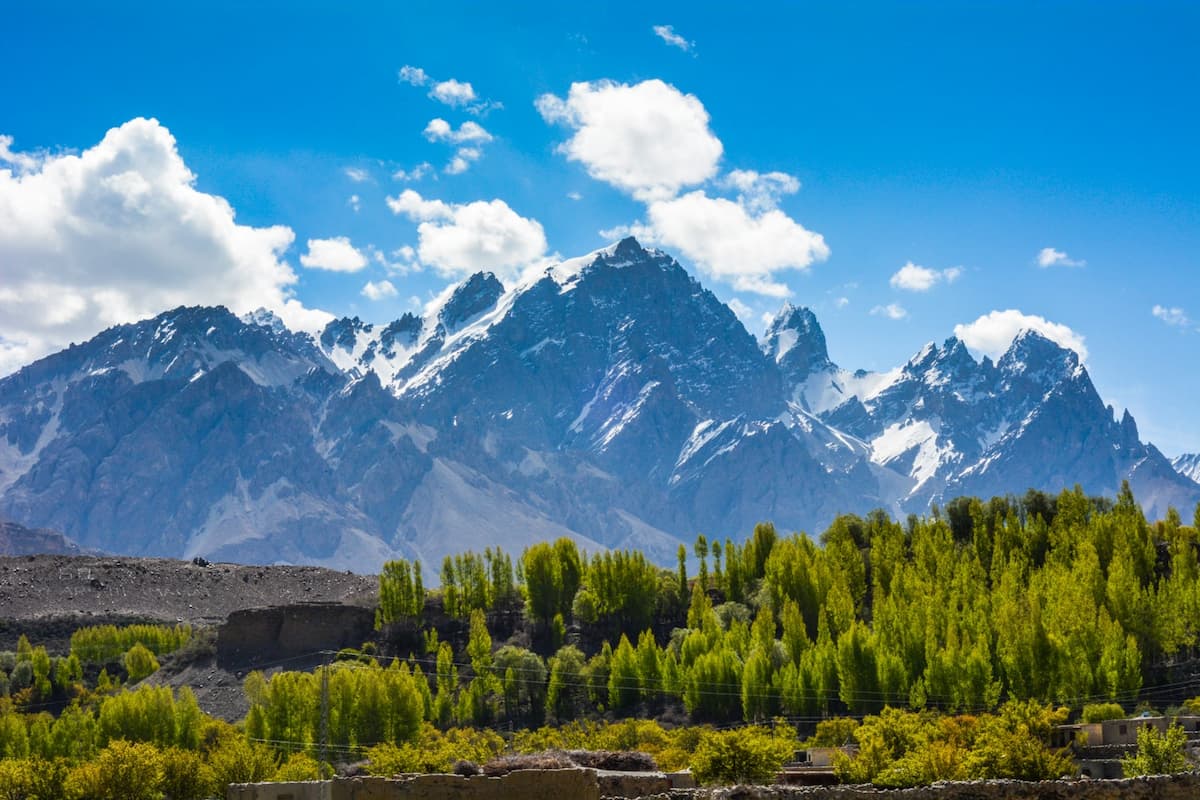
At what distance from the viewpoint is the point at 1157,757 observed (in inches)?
Result: 2053

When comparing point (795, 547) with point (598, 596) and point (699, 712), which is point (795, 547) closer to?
point (598, 596)

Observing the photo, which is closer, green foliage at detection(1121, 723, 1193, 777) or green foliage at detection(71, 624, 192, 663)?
green foliage at detection(1121, 723, 1193, 777)

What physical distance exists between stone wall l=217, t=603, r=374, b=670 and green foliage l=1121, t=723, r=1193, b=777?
96961 mm

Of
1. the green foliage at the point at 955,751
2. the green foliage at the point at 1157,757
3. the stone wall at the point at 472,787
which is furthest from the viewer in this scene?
the green foliage at the point at 955,751

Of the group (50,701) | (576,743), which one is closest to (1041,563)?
(576,743)

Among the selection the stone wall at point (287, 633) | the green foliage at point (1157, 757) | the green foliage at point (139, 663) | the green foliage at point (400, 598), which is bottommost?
the green foliage at point (1157, 757)

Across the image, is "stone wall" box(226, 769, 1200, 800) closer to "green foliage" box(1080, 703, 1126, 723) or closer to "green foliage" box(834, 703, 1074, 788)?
"green foliage" box(834, 703, 1074, 788)

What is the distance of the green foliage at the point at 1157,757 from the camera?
5072cm

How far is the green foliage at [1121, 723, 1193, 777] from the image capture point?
166ft

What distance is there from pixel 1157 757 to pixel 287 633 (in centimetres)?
10436

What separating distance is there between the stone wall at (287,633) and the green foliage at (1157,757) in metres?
97.0

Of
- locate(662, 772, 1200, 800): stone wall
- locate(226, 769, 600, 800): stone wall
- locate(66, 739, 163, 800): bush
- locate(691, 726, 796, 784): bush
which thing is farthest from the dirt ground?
locate(662, 772, 1200, 800): stone wall

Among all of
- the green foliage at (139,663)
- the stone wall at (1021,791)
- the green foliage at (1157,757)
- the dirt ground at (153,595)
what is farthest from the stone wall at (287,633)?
the stone wall at (1021,791)

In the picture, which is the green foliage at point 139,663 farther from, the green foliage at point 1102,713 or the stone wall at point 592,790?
the stone wall at point 592,790
